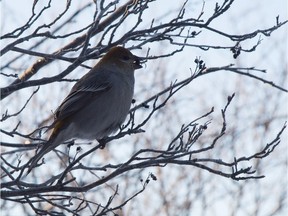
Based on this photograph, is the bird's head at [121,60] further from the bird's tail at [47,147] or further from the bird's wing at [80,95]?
the bird's tail at [47,147]

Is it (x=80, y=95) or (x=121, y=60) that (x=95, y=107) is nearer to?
(x=80, y=95)

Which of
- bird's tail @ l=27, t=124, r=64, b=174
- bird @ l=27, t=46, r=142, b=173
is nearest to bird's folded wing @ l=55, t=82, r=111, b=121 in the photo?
bird @ l=27, t=46, r=142, b=173

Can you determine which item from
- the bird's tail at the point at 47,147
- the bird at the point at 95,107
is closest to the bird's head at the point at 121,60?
the bird at the point at 95,107

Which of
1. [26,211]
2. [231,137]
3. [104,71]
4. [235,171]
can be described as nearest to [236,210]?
[231,137]

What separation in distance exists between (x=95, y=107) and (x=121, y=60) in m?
0.76

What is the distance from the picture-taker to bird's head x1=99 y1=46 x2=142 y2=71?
7.25 m

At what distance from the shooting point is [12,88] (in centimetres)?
510

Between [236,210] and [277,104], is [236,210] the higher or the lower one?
the lower one

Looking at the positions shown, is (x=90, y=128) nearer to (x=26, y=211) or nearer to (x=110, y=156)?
(x=26, y=211)

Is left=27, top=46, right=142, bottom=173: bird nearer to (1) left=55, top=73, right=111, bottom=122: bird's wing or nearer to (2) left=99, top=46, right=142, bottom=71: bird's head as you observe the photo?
(1) left=55, top=73, right=111, bottom=122: bird's wing

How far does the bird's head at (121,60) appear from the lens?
7.25 meters

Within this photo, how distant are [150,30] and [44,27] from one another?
0.75m

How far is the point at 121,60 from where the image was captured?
24.0ft

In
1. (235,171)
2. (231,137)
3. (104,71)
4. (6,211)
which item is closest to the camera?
(235,171)
